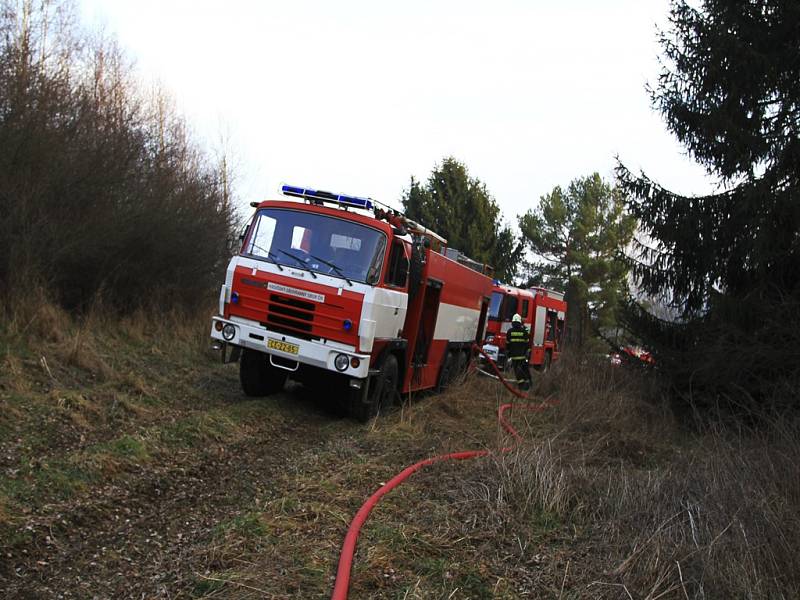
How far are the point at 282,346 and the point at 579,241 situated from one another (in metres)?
40.4

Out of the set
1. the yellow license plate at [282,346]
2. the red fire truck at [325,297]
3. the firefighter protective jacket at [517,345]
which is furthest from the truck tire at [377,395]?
the firefighter protective jacket at [517,345]

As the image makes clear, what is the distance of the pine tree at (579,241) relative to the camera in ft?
151

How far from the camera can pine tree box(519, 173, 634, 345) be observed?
46031 millimetres

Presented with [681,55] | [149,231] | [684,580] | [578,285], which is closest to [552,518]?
[684,580]

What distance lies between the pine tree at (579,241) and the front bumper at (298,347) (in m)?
37.5

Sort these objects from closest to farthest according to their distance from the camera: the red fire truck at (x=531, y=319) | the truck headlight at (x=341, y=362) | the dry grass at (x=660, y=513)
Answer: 1. the dry grass at (x=660, y=513)
2. the truck headlight at (x=341, y=362)
3. the red fire truck at (x=531, y=319)

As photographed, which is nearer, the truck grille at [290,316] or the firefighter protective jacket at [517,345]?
the truck grille at [290,316]

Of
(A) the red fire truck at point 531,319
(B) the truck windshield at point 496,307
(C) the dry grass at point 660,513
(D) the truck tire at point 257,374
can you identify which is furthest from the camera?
(B) the truck windshield at point 496,307

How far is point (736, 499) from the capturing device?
515 centimetres

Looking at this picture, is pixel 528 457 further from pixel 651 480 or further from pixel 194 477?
pixel 194 477

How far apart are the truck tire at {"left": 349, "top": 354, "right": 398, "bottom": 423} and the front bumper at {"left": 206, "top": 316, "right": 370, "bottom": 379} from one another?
0.58 m

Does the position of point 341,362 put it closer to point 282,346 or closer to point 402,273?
point 282,346

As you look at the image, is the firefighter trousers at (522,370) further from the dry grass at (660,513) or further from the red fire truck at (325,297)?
the dry grass at (660,513)

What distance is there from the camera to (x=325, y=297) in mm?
9133
